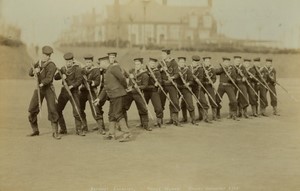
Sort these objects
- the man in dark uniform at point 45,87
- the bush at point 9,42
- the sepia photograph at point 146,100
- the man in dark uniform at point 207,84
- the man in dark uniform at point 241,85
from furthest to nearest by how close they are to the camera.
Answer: the man in dark uniform at point 241,85
the man in dark uniform at point 207,84
the man in dark uniform at point 45,87
the bush at point 9,42
the sepia photograph at point 146,100

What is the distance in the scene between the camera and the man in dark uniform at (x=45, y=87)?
254 inches

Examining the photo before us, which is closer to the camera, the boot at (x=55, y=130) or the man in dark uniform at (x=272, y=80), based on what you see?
the boot at (x=55, y=130)

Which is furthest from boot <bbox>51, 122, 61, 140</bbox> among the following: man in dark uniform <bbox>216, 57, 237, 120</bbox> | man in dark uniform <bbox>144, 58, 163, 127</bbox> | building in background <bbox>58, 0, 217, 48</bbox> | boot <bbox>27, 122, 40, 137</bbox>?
man in dark uniform <bbox>216, 57, 237, 120</bbox>

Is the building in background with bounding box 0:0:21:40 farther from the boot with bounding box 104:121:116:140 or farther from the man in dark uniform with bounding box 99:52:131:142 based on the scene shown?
the boot with bounding box 104:121:116:140

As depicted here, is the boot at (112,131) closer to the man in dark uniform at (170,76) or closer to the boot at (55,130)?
the boot at (55,130)

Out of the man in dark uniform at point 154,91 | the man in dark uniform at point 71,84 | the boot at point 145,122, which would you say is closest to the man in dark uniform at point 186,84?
the man in dark uniform at point 154,91

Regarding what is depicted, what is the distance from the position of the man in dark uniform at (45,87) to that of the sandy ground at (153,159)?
18 cm

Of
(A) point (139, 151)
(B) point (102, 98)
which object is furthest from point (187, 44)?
(A) point (139, 151)

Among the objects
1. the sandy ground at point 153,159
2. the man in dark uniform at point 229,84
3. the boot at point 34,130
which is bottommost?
the sandy ground at point 153,159

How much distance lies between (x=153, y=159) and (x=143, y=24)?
13.2ft

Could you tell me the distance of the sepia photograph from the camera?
5.38 meters

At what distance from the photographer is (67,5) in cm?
588

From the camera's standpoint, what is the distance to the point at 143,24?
9336mm

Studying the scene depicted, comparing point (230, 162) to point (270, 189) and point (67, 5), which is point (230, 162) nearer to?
point (270, 189)
